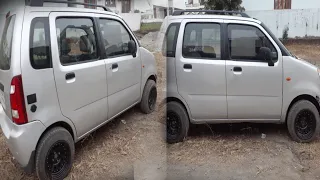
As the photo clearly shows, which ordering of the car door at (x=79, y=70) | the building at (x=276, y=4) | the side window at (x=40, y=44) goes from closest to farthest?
the side window at (x=40, y=44) → the car door at (x=79, y=70) → the building at (x=276, y=4)

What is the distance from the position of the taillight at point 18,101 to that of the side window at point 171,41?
81.1 inches

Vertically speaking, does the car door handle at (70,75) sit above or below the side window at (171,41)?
below

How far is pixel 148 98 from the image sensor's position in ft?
16.9

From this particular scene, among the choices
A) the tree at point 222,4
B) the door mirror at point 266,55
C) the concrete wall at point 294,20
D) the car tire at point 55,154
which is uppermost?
the tree at point 222,4

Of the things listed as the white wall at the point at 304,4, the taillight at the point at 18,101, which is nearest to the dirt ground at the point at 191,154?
the taillight at the point at 18,101

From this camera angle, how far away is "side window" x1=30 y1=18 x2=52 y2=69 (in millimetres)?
2992

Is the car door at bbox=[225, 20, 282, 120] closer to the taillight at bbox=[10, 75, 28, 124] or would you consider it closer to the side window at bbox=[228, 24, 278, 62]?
the side window at bbox=[228, 24, 278, 62]

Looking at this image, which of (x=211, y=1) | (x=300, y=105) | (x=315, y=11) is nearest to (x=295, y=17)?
(x=315, y=11)

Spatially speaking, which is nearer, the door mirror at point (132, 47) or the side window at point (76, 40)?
the side window at point (76, 40)

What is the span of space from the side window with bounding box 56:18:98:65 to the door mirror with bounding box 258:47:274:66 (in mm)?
2119

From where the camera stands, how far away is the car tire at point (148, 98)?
5062 mm

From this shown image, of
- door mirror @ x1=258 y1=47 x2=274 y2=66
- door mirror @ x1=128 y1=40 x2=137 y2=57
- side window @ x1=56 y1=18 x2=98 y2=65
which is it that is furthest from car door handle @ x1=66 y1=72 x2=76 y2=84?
door mirror @ x1=258 y1=47 x2=274 y2=66

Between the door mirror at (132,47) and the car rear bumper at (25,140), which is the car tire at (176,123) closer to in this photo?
the door mirror at (132,47)

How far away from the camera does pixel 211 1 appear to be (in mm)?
15984
